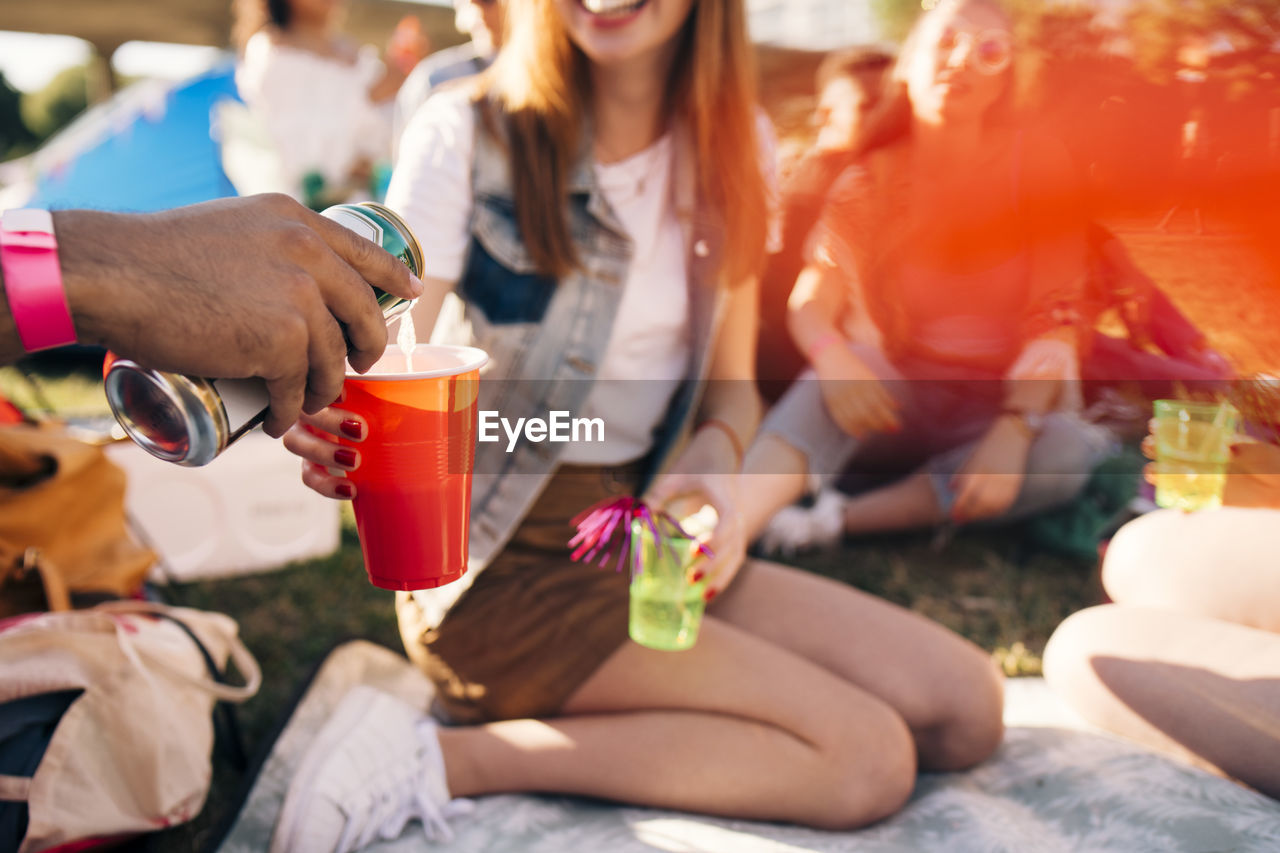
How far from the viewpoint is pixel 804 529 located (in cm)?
285

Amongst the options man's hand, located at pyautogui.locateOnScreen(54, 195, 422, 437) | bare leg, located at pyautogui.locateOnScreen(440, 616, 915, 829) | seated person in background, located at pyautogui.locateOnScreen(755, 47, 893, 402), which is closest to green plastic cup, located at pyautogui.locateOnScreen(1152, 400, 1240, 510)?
bare leg, located at pyautogui.locateOnScreen(440, 616, 915, 829)

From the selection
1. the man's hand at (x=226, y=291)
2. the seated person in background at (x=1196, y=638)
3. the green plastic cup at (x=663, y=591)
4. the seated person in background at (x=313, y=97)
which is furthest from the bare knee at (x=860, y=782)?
the seated person in background at (x=313, y=97)

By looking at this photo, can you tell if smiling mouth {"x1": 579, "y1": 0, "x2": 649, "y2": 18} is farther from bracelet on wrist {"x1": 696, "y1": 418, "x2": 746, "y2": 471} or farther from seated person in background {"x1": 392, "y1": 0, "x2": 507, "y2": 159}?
seated person in background {"x1": 392, "y1": 0, "x2": 507, "y2": 159}

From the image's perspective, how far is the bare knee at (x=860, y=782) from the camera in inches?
56.1

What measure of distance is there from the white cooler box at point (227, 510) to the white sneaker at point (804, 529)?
1.41 m

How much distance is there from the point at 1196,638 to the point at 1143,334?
0.55 m

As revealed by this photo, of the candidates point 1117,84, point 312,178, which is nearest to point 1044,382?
point 1117,84

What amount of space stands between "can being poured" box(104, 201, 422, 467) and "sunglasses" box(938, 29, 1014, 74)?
1.37 m

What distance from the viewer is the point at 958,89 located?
1.67m

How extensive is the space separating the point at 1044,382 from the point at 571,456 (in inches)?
36.2

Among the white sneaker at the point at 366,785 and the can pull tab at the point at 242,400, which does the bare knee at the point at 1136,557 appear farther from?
the can pull tab at the point at 242,400

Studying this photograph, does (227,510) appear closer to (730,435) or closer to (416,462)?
(730,435)

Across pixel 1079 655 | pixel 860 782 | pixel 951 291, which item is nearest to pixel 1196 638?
pixel 1079 655

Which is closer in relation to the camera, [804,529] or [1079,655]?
[1079,655]
